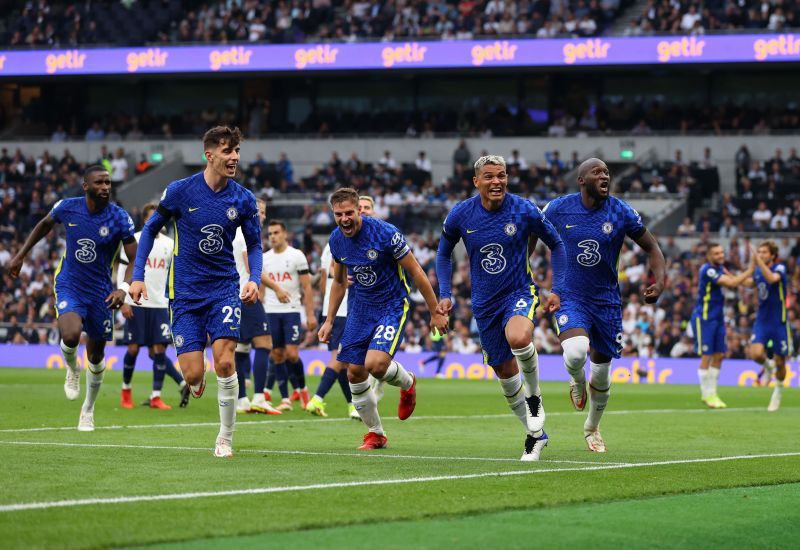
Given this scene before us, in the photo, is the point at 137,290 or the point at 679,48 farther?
the point at 679,48

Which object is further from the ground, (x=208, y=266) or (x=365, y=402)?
(x=208, y=266)

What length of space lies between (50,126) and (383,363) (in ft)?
153

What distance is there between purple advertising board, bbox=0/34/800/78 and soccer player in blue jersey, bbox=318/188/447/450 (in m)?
31.6

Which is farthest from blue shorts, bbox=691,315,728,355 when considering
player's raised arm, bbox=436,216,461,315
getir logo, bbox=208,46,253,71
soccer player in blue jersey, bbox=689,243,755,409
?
getir logo, bbox=208,46,253,71

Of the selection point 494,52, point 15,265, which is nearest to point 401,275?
point 15,265

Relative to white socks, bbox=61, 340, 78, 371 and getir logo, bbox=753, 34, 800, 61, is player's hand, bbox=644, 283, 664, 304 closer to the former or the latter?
white socks, bbox=61, 340, 78, 371

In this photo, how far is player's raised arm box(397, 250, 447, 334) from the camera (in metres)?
11.1

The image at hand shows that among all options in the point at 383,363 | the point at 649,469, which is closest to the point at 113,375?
the point at 383,363

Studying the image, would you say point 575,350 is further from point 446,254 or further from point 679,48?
point 679,48

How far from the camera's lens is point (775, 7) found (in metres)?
41.5

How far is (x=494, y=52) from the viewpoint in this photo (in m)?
44.4

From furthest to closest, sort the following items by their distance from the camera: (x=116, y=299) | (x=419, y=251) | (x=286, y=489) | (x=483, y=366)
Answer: (x=419, y=251)
(x=483, y=366)
(x=116, y=299)
(x=286, y=489)

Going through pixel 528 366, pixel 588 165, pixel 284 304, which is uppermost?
pixel 588 165

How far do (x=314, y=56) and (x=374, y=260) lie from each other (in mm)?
35748
